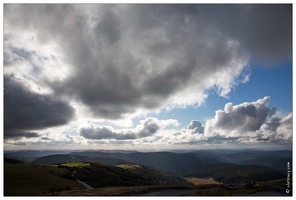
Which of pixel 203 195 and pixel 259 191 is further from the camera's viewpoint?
pixel 259 191

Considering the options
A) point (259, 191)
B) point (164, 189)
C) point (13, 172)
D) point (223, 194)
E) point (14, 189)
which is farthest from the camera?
point (13, 172)

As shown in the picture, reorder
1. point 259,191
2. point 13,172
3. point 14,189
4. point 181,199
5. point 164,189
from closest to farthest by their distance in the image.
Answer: point 181,199 < point 259,191 < point 14,189 < point 164,189 < point 13,172

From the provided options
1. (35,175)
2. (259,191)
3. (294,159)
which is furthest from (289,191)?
(35,175)

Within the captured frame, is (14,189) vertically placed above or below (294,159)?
below

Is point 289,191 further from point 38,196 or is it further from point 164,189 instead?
point 38,196

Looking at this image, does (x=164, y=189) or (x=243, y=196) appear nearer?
(x=243, y=196)

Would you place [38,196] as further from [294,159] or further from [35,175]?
[294,159]

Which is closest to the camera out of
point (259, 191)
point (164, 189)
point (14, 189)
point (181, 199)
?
point (181, 199)

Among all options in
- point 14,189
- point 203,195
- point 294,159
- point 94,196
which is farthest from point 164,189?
point 14,189

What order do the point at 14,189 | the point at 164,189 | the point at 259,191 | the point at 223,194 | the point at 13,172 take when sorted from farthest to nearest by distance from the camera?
the point at 13,172 → the point at 164,189 → the point at 14,189 → the point at 259,191 → the point at 223,194
